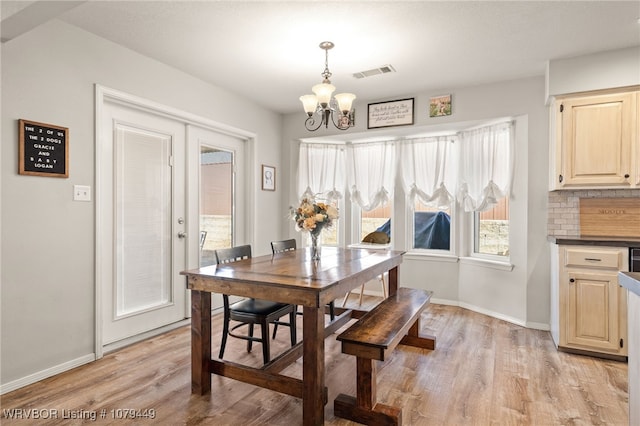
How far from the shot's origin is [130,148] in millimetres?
3260

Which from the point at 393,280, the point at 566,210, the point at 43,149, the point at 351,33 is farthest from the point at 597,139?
the point at 43,149

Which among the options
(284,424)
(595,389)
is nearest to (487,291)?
(595,389)

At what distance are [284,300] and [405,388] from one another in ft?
3.70

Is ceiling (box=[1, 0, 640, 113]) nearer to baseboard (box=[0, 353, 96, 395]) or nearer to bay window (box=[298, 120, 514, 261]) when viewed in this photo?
bay window (box=[298, 120, 514, 261])

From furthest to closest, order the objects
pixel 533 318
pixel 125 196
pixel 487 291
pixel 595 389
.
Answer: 1. pixel 487 291
2. pixel 533 318
3. pixel 125 196
4. pixel 595 389

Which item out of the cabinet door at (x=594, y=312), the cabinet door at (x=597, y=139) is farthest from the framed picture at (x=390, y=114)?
the cabinet door at (x=594, y=312)

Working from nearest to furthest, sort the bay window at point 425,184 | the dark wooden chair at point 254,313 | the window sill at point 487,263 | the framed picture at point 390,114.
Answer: the dark wooden chair at point 254,313, the window sill at point 487,263, the bay window at point 425,184, the framed picture at point 390,114

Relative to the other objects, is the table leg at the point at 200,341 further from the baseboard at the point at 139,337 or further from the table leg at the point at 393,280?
the table leg at the point at 393,280

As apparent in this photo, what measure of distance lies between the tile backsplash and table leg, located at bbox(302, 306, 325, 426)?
2.85 m

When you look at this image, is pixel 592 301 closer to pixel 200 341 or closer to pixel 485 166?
pixel 485 166

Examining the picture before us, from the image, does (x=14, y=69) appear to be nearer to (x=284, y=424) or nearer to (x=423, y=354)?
(x=284, y=424)

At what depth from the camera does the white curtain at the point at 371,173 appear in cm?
488

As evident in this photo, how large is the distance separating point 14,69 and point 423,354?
12.0 ft

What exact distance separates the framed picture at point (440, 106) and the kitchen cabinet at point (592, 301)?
6.32 feet
